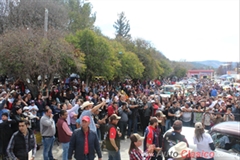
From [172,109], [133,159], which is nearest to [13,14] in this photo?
[172,109]

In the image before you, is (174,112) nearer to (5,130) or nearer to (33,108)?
(33,108)

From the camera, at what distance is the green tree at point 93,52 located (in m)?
17.1

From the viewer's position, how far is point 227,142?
585 centimetres

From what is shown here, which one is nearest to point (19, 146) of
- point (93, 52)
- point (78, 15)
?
point (93, 52)

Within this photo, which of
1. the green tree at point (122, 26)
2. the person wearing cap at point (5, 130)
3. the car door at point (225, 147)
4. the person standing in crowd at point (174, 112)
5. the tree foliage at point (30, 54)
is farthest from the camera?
the green tree at point (122, 26)

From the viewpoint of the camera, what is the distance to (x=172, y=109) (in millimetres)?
10414

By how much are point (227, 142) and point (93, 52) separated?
12848mm

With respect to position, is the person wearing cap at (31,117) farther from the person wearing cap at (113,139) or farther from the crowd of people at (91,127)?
the person wearing cap at (113,139)

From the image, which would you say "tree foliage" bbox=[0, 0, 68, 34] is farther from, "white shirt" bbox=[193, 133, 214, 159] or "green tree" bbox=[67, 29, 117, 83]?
"white shirt" bbox=[193, 133, 214, 159]

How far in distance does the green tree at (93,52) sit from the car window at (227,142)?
12.0 metres

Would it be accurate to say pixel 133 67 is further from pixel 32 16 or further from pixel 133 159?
pixel 133 159

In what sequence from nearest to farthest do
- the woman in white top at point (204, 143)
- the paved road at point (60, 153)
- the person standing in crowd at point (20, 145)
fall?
the person standing in crowd at point (20, 145), the woman in white top at point (204, 143), the paved road at point (60, 153)

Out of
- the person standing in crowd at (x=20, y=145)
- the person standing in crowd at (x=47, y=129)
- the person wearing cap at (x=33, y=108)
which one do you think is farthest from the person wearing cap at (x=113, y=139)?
the person wearing cap at (x=33, y=108)

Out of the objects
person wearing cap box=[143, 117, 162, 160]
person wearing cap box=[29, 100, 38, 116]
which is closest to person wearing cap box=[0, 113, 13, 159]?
person wearing cap box=[29, 100, 38, 116]
